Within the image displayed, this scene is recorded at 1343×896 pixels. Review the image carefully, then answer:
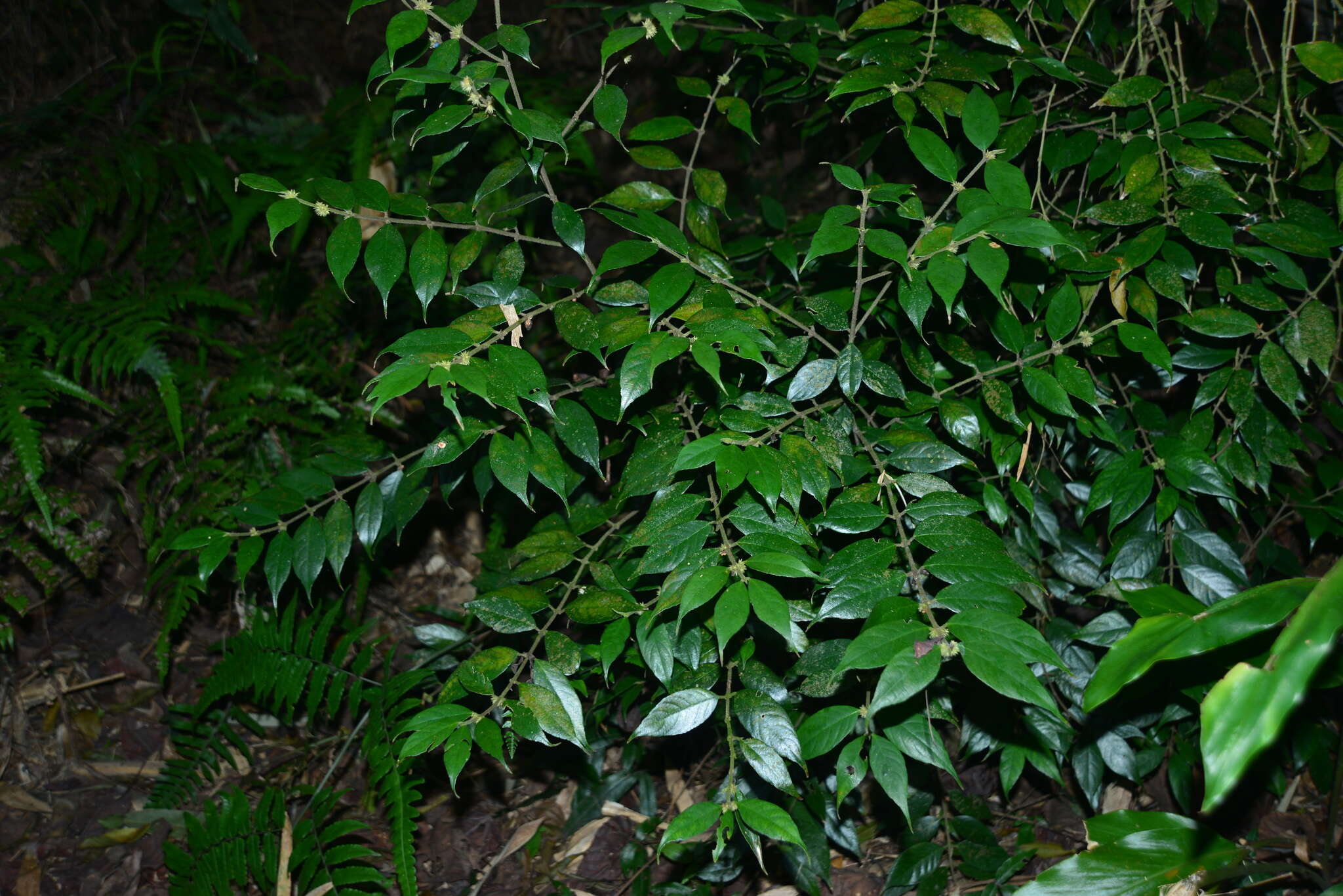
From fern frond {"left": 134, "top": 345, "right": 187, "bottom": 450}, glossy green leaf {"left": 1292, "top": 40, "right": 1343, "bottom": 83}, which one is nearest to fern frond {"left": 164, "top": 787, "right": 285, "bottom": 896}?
fern frond {"left": 134, "top": 345, "right": 187, "bottom": 450}

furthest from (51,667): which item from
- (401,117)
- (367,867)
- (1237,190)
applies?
(1237,190)

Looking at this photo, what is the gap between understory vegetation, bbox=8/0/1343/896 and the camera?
4.20 feet

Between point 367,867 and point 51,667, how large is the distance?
1.37 meters

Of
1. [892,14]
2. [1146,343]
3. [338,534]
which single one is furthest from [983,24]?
[338,534]

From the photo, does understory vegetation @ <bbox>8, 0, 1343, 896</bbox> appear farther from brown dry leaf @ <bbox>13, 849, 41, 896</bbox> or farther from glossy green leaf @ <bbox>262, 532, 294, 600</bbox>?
brown dry leaf @ <bbox>13, 849, 41, 896</bbox>

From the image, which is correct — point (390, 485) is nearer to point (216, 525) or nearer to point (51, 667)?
point (216, 525)

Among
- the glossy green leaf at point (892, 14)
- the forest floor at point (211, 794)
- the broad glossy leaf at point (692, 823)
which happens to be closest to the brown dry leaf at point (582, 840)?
the forest floor at point (211, 794)

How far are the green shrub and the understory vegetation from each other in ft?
0.04

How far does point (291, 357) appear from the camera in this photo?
9.30ft

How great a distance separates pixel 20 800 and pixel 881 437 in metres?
2.45

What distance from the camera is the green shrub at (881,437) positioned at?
126cm

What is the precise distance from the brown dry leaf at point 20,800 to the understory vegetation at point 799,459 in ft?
1.24

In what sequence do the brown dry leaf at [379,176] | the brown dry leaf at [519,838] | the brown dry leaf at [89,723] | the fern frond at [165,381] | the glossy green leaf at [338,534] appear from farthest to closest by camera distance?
the brown dry leaf at [379,176] → the brown dry leaf at [89,723] → the fern frond at [165,381] → the brown dry leaf at [519,838] → the glossy green leaf at [338,534]

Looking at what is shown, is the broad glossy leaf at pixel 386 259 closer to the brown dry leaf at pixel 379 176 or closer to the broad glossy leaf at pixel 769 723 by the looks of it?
the broad glossy leaf at pixel 769 723
